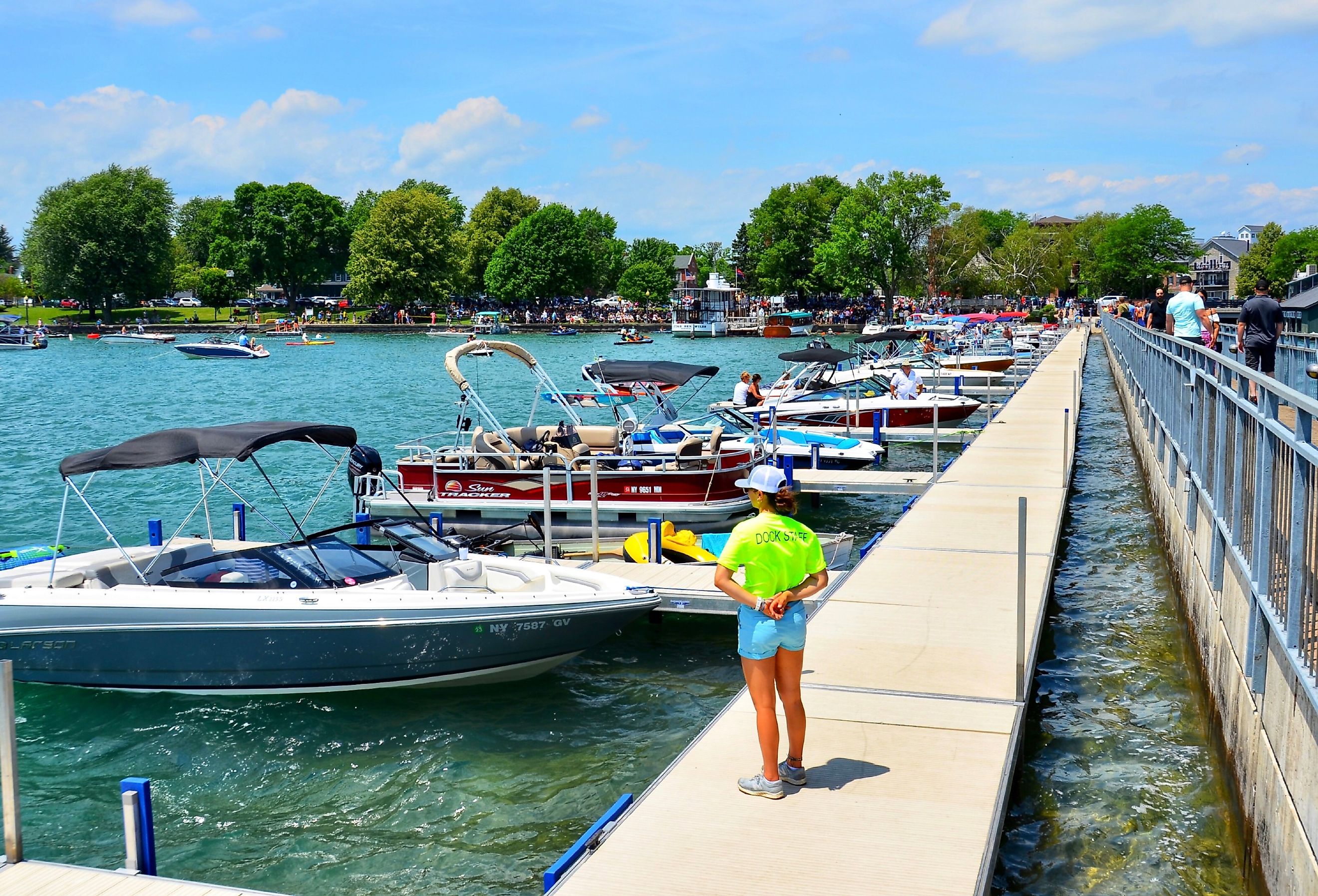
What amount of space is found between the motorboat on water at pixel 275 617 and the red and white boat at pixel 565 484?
692cm

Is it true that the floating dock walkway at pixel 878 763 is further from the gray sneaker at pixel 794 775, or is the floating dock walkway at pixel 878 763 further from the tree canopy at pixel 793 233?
the tree canopy at pixel 793 233

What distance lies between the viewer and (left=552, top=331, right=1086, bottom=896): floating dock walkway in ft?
20.2

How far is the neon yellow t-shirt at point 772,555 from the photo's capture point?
265 inches

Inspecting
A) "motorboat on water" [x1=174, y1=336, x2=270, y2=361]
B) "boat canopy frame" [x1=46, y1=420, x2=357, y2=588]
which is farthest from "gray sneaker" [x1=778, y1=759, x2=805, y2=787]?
"motorboat on water" [x1=174, y1=336, x2=270, y2=361]

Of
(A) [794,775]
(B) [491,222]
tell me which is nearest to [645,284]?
(B) [491,222]

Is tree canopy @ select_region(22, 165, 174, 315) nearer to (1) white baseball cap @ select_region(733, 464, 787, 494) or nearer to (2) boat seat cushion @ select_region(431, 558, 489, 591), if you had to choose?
(2) boat seat cushion @ select_region(431, 558, 489, 591)

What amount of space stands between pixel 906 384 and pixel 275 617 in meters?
23.9

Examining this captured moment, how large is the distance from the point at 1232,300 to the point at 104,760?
164 meters

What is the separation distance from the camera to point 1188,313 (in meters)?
18.8

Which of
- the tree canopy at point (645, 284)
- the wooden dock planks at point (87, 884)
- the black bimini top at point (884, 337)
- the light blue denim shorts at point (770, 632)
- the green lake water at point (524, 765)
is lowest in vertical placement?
the green lake water at point (524, 765)

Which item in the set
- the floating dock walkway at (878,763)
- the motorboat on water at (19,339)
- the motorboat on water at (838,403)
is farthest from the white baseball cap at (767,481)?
the motorboat on water at (19,339)

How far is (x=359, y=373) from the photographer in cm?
7738

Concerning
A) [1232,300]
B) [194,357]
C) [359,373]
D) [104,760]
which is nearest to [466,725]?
[104,760]

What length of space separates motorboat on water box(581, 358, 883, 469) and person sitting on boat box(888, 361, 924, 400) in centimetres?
613
